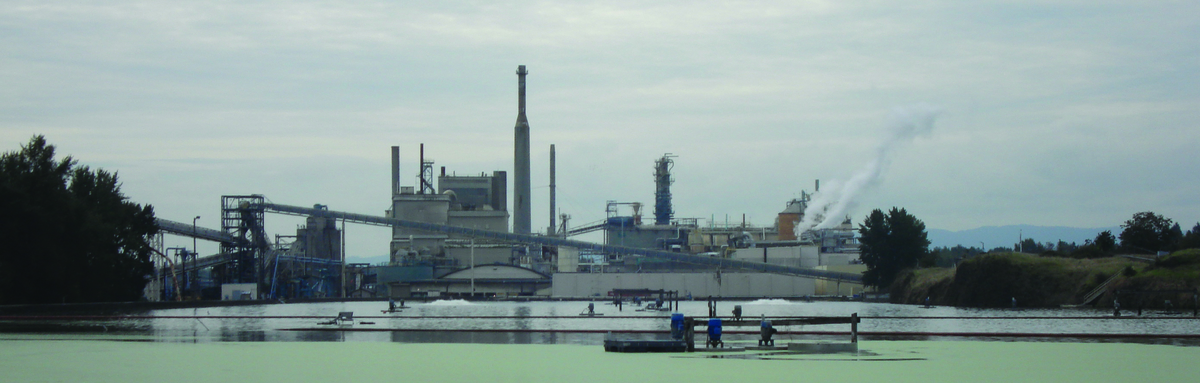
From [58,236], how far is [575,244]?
84.9 meters

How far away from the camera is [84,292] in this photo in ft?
259

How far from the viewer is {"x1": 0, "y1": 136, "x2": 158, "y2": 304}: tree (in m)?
68.7

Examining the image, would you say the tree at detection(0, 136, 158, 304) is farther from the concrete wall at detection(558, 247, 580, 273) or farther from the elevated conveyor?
the concrete wall at detection(558, 247, 580, 273)

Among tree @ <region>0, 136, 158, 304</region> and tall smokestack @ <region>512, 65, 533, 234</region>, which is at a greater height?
tall smokestack @ <region>512, 65, 533, 234</region>

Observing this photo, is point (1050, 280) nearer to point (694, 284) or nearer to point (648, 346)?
point (694, 284)

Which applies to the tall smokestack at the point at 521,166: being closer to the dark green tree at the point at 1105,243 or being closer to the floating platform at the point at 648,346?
Answer: the dark green tree at the point at 1105,243

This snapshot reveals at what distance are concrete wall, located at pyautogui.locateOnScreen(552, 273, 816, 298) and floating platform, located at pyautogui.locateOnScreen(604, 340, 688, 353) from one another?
11314 cm

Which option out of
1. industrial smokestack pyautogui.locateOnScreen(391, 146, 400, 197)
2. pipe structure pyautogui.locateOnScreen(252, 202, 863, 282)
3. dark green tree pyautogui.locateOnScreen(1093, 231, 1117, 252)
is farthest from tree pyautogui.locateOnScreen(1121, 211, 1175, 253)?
industrial smokestack pyautogui.locateOnScreen(391, 146, 400, 197)

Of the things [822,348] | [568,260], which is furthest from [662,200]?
[822,348]

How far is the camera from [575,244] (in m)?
153

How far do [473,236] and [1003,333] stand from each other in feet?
380

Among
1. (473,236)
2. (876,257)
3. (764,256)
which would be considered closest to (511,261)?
(473,236)

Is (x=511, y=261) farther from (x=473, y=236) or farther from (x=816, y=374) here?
(x=816, y=374)

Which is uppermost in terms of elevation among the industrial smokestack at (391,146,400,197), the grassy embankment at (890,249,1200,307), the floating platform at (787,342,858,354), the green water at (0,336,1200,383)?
the industrial smokestack at (391,146,400,197)
